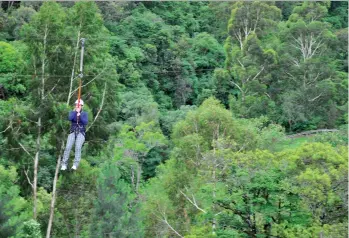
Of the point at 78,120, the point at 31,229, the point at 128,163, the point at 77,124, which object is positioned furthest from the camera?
the point at 128,163

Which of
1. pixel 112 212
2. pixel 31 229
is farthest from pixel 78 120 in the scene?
pixel 112 212

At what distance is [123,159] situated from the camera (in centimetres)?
2778

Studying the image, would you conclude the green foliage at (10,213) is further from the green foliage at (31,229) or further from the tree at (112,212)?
the tree at (112,212)

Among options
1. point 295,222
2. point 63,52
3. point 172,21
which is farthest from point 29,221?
point 172,21

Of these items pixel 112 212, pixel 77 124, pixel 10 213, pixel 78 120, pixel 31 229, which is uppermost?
pixel 78 120

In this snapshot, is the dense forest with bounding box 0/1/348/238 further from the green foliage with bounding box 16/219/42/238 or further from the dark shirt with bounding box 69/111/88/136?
the dark shirt with bounding box 69/111/88/136

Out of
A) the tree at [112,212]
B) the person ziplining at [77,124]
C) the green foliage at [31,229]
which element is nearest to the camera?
the person ziplining at [77,124]

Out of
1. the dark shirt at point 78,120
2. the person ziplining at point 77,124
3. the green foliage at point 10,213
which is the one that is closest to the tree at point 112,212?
the green foliage at point 10,213

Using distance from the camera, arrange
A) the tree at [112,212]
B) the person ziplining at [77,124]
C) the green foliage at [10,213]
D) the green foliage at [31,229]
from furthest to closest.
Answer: the tree at [112,212], the green foliage at [31,229], the green foliage at [10,213], the person ziplining at [77,124]

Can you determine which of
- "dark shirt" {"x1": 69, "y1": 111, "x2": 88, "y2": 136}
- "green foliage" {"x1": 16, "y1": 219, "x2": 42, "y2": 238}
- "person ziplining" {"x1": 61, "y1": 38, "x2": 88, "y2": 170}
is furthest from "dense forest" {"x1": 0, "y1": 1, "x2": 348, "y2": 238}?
"dark shirt" {"x1": 69, "y1": 111, "x2": 88, "y2": 136}

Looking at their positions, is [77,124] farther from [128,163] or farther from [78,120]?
[128,163]

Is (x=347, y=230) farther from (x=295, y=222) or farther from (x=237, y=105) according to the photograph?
(x=237, y=105)

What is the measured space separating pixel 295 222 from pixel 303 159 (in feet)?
5.61

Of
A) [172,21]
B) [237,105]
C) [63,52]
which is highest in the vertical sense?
[63,52]
